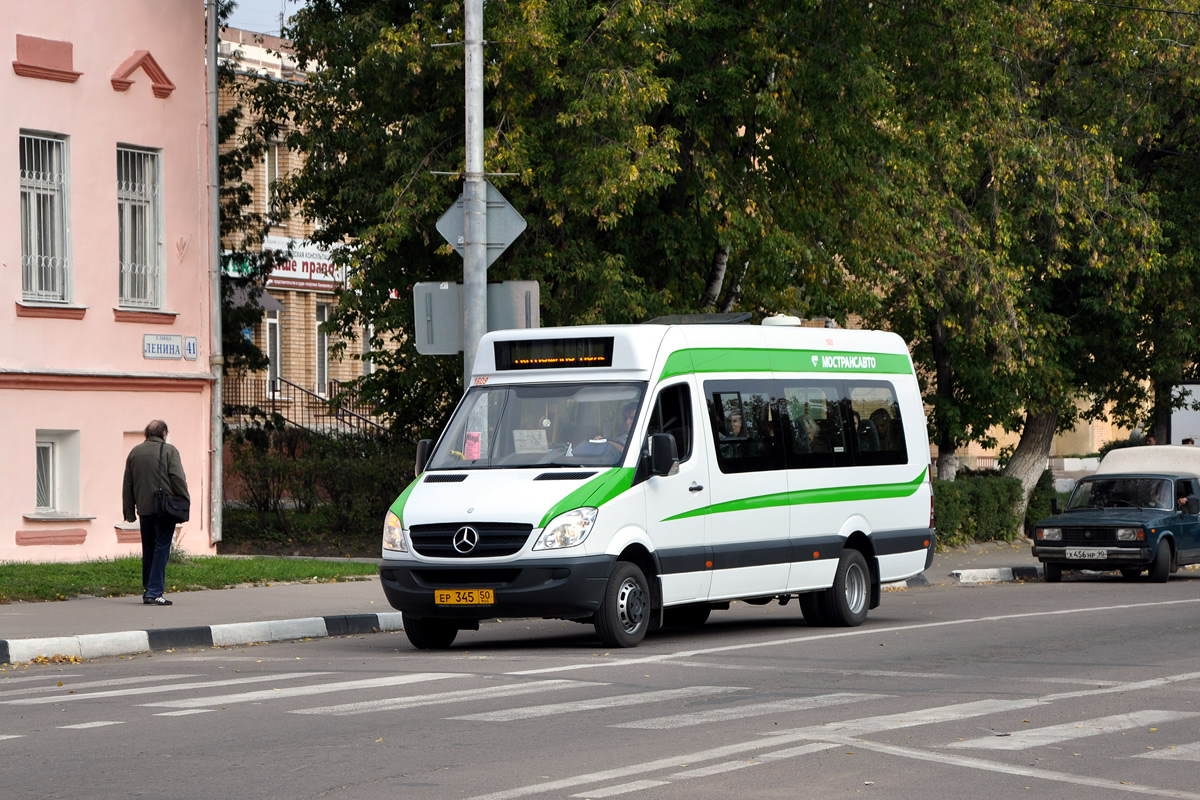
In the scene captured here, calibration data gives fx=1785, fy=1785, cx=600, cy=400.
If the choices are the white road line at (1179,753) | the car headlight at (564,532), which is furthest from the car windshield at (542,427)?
the white road line at (1179,753)

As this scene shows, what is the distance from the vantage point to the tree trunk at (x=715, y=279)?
2530cm

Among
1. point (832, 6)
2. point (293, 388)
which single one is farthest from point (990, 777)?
point (293, 388)

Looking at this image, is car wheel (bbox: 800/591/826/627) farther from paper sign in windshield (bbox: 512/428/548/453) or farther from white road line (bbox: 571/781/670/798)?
white road line (bbox: 571/781/670/798)

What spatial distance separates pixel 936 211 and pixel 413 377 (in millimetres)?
7746

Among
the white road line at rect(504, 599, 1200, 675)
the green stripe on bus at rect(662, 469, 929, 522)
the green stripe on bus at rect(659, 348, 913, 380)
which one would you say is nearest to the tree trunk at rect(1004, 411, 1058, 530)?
the white road line at rect(504, 599, 1200, 675)

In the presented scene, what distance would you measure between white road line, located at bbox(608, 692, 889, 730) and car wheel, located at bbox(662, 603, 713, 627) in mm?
5495

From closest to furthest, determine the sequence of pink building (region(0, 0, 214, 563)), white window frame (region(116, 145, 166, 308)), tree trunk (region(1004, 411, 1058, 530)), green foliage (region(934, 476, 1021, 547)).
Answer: pink building (region(0, 0, 214, 563))
white window frame (region(116, 145, 166, 308))
green foliage (region(934, 476, 1021, 547))
tree trunk (region(1004, 411, 1058, 530))

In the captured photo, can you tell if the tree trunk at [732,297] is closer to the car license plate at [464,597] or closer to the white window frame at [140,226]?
the white window frame at [140,226]

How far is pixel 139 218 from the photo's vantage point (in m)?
23.3

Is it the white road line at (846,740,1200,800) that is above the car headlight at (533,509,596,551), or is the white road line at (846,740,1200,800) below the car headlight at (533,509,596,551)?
below

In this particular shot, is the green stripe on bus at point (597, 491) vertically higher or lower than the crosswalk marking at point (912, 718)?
higher

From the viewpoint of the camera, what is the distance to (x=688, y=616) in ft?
54.9

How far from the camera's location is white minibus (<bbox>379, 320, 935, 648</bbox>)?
1343cm

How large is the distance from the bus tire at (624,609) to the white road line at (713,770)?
514cm
